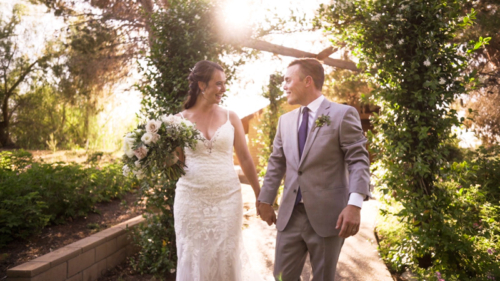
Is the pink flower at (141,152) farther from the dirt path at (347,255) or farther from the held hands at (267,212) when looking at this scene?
the dirt path at (347,255)

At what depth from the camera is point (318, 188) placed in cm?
275

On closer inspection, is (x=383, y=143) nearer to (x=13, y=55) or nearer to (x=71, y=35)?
(x=71, y=35)

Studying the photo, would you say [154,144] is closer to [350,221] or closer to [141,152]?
[141,152]

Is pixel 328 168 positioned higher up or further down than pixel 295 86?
further down

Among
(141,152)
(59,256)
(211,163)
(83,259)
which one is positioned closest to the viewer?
(141,152)

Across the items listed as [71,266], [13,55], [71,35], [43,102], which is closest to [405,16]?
[71,266]

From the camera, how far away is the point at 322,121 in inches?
111

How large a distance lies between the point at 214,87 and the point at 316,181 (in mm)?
1357

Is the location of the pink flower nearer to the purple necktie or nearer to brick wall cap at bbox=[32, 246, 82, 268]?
the purple necktie

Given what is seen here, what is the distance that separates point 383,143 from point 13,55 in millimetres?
17853

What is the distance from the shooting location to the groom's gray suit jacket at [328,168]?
268 cm

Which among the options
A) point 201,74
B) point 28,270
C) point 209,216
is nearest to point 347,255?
point 209,216

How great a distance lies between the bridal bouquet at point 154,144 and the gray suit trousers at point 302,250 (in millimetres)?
1025

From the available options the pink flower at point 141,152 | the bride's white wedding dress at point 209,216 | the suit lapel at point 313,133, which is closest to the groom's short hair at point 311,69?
the suit lapel at point 313,133
